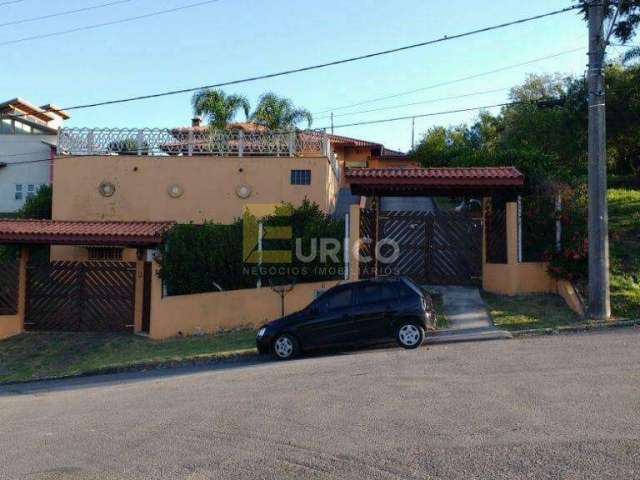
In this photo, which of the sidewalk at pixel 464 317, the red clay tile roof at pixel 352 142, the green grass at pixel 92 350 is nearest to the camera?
the sidewalk at pixel 464 317

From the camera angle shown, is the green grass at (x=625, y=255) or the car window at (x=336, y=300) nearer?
the car window at (x=336, y=300)

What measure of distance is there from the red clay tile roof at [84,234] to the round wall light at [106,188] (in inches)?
165

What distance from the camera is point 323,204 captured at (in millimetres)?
21891

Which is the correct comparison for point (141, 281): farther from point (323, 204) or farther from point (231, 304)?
point (323, 204)

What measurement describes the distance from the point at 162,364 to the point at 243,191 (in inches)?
387

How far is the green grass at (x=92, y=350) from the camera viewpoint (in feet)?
44.5

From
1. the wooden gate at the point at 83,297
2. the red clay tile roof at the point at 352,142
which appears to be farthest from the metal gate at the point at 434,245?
the red clay tile roof at the point at 352,142

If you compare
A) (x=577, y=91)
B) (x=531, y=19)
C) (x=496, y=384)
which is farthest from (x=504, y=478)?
(x=577, y=91)

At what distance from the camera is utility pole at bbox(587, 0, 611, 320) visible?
13.1 meters

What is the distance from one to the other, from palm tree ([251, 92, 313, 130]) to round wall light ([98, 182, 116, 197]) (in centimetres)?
829

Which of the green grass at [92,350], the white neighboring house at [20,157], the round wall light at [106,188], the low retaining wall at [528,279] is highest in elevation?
the white neighboring house at [20,157]

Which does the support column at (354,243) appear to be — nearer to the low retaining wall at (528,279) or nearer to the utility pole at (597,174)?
the low retaining wall at (528,279)

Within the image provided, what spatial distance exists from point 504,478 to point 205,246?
41.8 ft

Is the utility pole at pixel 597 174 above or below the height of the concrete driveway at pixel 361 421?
above
